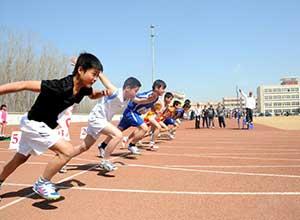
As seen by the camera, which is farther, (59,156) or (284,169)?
(284,169)

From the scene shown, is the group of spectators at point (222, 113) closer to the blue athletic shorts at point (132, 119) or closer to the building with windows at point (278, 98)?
the blue athletic shorts at point (132, 119)

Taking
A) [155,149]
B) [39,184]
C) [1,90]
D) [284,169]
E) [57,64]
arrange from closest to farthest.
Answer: [1,90] < [39,184] < [284,169] < [155,149] < [57,64]

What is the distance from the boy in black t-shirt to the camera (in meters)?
4.12

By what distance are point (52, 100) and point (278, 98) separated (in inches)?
6892

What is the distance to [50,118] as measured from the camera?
14.2 ft

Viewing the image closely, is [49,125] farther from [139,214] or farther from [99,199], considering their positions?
[139,214]

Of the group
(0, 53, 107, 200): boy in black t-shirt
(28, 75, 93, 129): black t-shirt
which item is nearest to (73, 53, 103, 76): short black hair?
(0, 53, 107, 200): boy in black t-shirt

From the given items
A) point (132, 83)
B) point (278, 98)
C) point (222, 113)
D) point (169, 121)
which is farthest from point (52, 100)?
point (278, 98)

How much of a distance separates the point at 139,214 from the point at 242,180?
87.4 inches

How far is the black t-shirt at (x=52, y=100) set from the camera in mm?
4098

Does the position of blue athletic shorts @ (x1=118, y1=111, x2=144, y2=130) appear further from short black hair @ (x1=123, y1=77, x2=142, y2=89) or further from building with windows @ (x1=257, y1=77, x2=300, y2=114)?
building with windows @ (x1=257, y1=77, x2=300, y2=114)

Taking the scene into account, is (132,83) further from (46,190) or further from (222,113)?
(222,113)

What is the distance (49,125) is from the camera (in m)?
4.36

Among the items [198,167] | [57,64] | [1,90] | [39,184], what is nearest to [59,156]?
[39,184]
